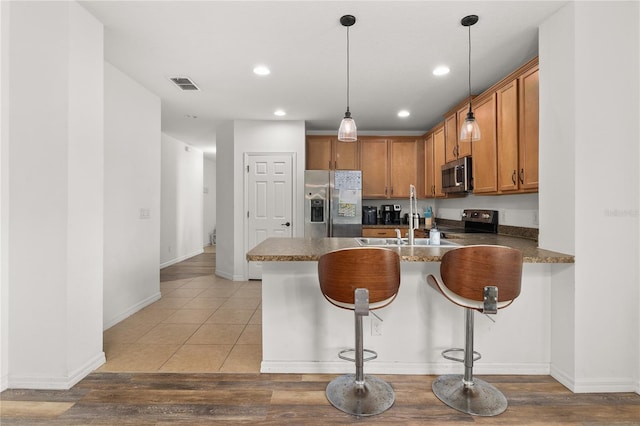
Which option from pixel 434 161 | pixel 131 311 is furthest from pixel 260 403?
pixel 434 161

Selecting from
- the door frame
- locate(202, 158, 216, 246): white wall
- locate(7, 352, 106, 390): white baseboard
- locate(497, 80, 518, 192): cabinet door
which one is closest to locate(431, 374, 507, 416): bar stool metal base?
locate(497, 80, 518, 192): cabinet door

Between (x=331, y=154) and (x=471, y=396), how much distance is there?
4.08 m

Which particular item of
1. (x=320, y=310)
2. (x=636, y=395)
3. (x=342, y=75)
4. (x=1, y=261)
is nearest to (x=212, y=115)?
(x=342, y=75)

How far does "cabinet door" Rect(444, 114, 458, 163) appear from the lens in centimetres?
415

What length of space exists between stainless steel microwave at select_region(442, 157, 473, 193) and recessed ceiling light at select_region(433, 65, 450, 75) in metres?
0.99

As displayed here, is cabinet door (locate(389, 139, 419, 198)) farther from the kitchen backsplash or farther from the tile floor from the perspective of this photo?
the tile floor

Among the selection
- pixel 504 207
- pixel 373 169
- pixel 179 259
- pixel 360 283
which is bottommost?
pixel 179 259

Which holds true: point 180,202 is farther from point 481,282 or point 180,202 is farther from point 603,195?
point 603,195

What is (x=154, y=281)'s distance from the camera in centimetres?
416

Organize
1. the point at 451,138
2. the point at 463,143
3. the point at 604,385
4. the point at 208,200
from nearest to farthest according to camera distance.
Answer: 1. the point at 604,385
2. the point at 463,143
3. the point at 451,138
4. the point at 208,200

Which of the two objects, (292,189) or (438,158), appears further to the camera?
(292,189)

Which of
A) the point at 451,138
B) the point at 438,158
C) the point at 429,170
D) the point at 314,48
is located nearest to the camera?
the point at 314,48

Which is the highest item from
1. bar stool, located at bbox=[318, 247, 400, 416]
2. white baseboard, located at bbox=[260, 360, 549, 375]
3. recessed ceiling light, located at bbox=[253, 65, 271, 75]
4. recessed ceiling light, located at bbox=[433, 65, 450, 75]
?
recessed ceiling light, located at bbox=[433, 65, 450, 75]

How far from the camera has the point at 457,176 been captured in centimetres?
393
